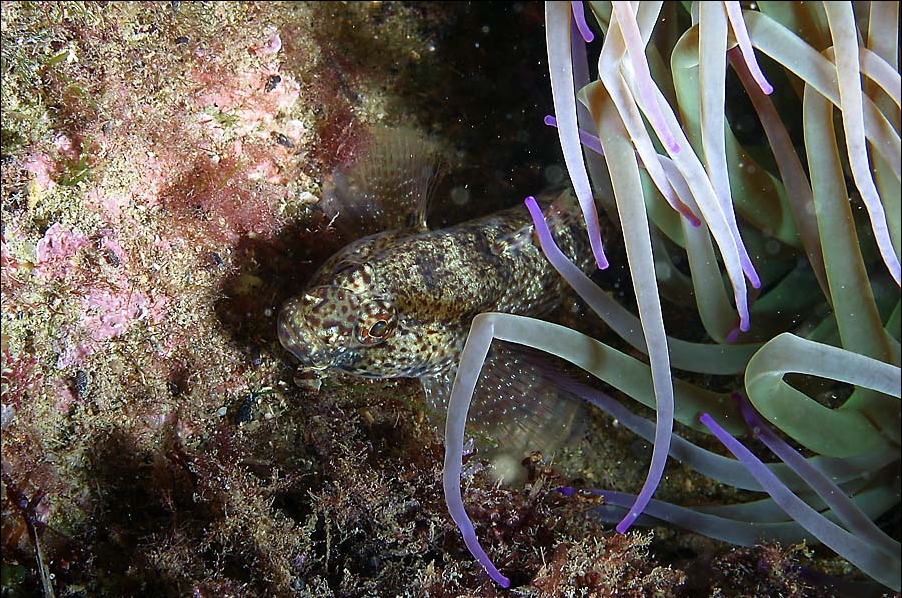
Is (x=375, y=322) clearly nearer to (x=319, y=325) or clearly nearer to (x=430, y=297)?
(x=319, y=325)

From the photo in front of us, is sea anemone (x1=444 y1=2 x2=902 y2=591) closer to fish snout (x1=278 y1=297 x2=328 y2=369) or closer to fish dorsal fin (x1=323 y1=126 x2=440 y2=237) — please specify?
fish snout (x1=278 y1=297 x2=328 y2=369)

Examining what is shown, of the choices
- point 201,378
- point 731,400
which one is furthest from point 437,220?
point 731,400

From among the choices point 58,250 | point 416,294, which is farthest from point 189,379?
point 416,294

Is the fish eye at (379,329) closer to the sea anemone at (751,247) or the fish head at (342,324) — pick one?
the fish head at (342,324)

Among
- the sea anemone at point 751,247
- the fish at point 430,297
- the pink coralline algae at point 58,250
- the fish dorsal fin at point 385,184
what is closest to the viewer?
the sea anemone at point 751,247

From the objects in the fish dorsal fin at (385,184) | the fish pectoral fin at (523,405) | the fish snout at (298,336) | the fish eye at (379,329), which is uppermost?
the fish dorsal fin at (385,184)

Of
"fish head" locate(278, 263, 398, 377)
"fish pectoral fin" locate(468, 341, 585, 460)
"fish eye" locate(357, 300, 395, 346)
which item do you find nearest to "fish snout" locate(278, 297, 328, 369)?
"fish head" locate(278, 263, 398, 377)

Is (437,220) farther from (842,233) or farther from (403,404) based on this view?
(842,233)

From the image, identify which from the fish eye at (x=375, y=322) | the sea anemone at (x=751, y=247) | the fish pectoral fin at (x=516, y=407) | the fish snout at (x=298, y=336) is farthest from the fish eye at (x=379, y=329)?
the sea anemone at (x=751, y=247)
